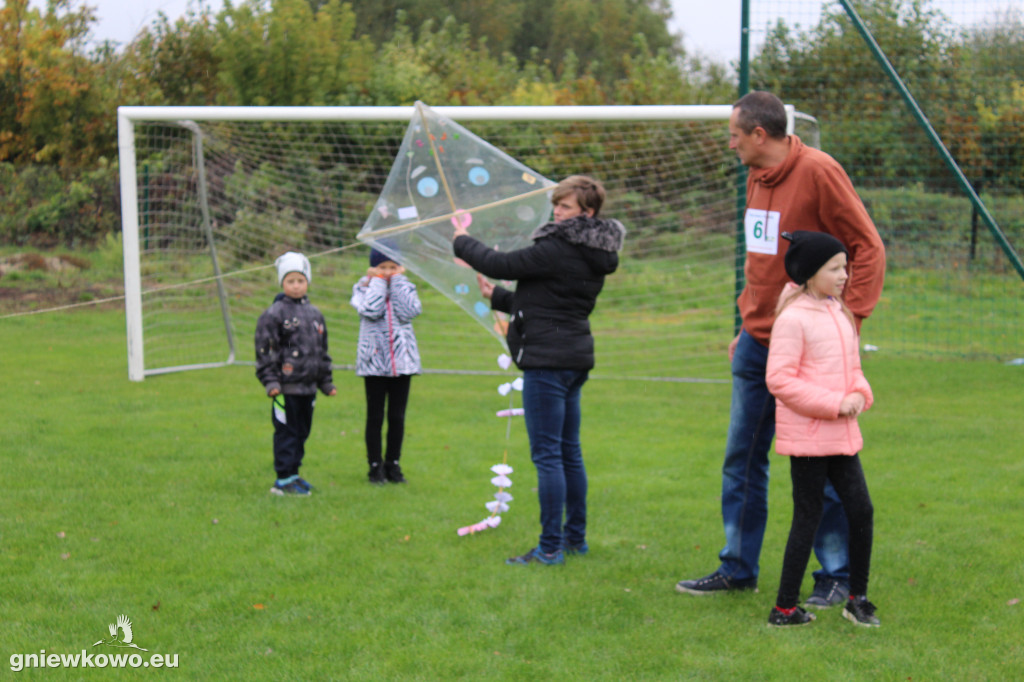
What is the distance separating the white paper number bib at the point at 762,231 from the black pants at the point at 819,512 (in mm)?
760

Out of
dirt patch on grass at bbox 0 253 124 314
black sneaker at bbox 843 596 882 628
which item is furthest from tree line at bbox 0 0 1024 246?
black sneaker at bbox 843 596 882 628

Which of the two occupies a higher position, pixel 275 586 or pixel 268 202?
pixel 268 202

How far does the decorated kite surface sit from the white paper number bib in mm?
1080

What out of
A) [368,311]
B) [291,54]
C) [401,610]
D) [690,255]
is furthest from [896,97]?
[291,54]

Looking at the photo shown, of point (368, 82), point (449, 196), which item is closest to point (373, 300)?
point (449, 196)

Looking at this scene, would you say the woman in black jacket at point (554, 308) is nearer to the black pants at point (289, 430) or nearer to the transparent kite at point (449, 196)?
the transparent kite at point (449, 196)

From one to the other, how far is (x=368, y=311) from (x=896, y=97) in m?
5.71

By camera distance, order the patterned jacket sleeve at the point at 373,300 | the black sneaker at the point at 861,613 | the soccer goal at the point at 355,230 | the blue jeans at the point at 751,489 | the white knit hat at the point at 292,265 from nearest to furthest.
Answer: the black sneaker at the point at 861,613 → the blue jeans at the point at 751,489 → the white knit hat at the point at 292,265 → the patterned jacket sleeve at the point at 373,300 → the soccer goal at the point at 355,230

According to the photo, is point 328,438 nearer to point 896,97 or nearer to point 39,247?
point 896,97

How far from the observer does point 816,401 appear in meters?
3.30

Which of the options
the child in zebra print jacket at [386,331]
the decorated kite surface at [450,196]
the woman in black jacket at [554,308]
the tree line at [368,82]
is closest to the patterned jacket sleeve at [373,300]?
the child in zebra print jacket at [386,331]

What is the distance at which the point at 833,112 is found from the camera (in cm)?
912

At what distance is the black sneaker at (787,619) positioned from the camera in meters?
3.52

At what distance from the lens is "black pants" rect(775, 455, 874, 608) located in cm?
346
